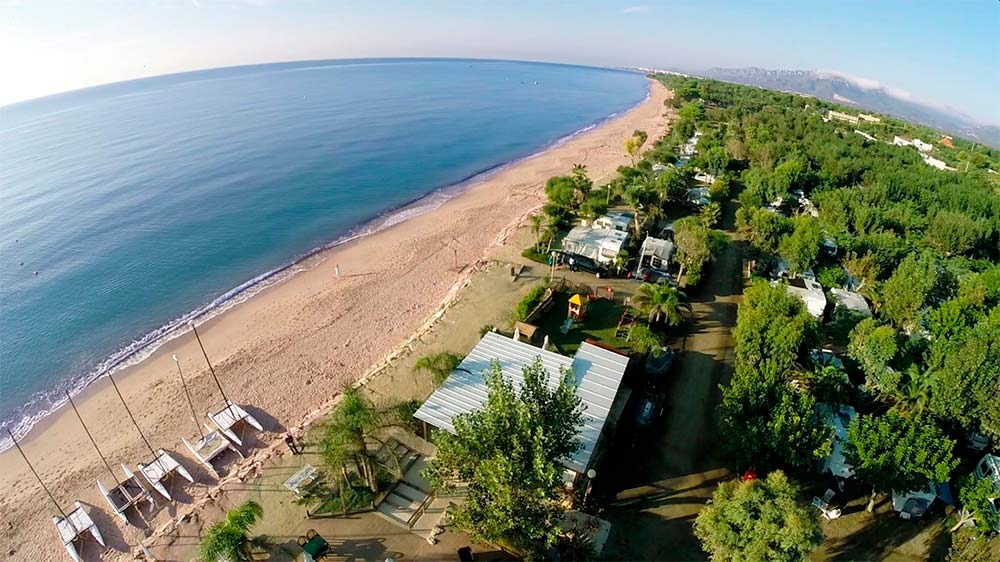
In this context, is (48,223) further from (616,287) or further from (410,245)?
(616,287)

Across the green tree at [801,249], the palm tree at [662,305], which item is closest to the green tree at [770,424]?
the palm tree at [662,305]

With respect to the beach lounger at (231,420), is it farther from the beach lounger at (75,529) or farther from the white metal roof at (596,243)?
the white metal roof at (596,243)

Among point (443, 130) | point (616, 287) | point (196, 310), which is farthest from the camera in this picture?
point (443, 130)

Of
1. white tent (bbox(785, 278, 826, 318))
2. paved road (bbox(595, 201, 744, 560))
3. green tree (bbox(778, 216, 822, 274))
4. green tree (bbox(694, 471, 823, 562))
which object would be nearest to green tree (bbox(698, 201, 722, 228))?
green tree (bbox(778, 216, 822, 274))

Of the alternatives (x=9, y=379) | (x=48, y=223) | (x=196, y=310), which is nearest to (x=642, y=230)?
(x=196, y=310)

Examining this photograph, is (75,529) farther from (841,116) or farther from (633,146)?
(841,116)

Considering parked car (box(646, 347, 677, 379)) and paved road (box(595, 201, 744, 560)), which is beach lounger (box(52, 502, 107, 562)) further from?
parked car (box(646, 347, 677, 379))
